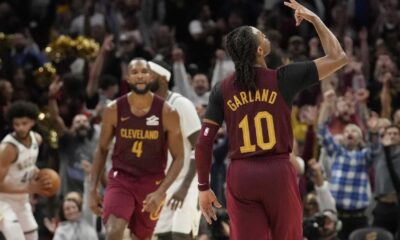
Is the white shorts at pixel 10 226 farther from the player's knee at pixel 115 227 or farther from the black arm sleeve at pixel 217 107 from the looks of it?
the black arm sleeve at pixel 217 107

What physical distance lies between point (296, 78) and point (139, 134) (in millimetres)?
2065

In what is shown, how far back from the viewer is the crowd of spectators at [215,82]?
11281 mm

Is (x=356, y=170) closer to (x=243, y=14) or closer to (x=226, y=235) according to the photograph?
(x=226, y=235)

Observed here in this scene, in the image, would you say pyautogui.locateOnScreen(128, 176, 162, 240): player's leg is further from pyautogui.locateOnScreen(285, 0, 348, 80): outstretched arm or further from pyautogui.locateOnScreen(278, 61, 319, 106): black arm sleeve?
pyautogui.locateOnScreen(285, 0, 348, 80): outstretched arm

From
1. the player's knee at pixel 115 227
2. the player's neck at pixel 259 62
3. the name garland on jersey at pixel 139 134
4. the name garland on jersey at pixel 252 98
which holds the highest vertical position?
the player's neck at pixel 259 62

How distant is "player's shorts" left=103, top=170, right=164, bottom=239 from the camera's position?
807 cm

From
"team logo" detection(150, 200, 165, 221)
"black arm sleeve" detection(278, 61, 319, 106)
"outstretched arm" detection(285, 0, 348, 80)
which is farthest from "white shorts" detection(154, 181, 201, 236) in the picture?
"outstretched arm" detection(285, 0, 348, 80)

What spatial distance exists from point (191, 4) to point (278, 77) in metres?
9.92

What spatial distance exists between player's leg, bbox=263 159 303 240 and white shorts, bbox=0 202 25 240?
320 cm

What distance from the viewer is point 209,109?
6.75 metres

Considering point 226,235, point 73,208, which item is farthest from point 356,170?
point 73,208

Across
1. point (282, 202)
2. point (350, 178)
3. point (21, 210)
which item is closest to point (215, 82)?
point (350, 178)

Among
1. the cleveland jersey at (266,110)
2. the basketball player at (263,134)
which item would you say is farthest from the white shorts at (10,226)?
the cleveland jersey at (266,110)

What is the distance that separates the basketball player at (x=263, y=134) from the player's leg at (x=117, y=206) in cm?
157
